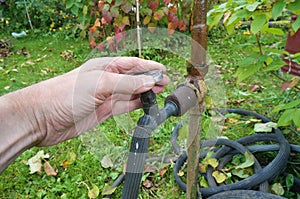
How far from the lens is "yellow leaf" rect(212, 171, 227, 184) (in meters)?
1.61

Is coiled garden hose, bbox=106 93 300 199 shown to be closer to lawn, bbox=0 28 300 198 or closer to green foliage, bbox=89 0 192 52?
lawn, bbox=0 28 300 198

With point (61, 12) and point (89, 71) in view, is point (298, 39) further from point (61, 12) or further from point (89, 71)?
point (61, 12)

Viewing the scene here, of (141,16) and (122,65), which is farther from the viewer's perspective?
(141,16)

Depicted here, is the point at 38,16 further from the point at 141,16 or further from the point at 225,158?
the point at 225,158

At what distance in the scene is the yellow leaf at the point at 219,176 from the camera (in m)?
1.61

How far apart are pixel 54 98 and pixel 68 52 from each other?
8.80 feet

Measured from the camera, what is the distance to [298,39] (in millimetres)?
2512

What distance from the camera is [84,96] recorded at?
38.7 inches

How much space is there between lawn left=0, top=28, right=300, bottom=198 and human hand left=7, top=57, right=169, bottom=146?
0.05 m

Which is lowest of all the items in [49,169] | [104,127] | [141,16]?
[49,169]

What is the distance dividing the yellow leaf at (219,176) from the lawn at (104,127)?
0.21 metres

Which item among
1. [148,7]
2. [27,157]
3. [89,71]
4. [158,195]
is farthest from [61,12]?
[89,71]

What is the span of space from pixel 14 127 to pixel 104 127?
31cm


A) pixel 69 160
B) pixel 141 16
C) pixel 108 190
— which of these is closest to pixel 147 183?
pixel 108 190
